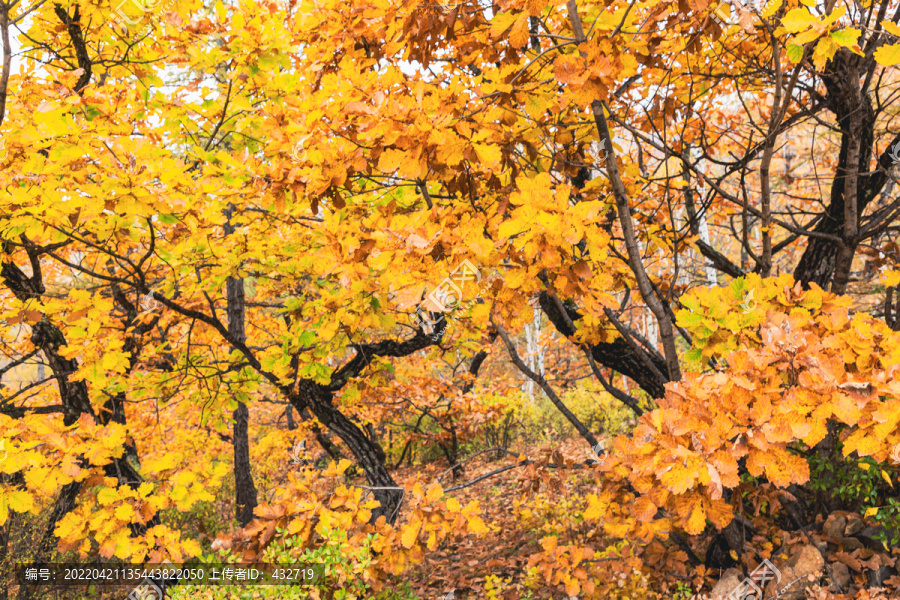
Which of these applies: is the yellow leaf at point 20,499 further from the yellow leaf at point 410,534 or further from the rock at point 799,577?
the rock at point 799,577

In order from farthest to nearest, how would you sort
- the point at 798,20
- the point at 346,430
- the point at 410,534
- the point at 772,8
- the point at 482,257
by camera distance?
the point at 346,430, the point at 410,534, the point at 772,8, the point at 482,257, the point at 798,20

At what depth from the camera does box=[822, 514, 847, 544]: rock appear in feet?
9.71

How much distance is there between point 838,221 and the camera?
300cm

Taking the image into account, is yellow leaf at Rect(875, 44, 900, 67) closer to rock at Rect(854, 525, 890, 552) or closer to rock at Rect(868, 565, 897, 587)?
rock at Rect(854, 525, 890, 552)

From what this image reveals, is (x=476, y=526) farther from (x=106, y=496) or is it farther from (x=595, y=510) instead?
(x=106, y=496)

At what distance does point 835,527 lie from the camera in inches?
117

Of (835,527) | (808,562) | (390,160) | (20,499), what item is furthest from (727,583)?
(20,499)

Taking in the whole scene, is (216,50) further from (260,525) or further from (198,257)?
(260,525)

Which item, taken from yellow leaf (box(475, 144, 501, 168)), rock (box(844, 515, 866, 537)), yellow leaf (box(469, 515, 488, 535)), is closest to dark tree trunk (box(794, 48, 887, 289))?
rock (box(844, 515, 866, 537))

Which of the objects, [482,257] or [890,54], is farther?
[482,257]

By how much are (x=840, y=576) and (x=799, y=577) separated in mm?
261

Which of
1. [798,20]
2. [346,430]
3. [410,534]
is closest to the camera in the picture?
[798,20]

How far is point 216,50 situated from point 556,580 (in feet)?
12.1

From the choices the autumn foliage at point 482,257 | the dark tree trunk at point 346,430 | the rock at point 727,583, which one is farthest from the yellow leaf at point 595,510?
the dark tree trunk at point 346,430
